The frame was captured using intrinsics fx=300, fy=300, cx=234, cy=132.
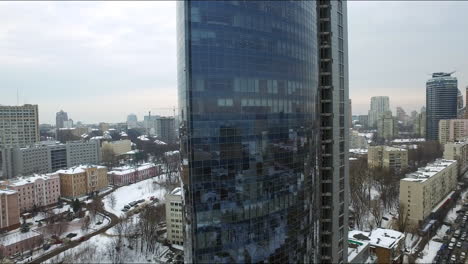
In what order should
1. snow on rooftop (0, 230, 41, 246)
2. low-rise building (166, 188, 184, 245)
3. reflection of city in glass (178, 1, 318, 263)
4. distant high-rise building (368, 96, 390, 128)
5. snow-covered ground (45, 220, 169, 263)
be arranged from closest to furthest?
1. reflection of city in glass (178, 1, 318, 263)
2. snow-covered ground (45, 220, 169, 263)
3. snow on rooftop (0, 230, 41, 246)
4. low-rise building (166, 188, 184, 245)
5. distant high-rise building (368, 96, 390, 128)

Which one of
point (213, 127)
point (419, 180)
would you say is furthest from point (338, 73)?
point (419, 180)

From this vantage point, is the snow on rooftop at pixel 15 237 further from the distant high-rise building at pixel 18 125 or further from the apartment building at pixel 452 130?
the apartment building at pixel 452 130

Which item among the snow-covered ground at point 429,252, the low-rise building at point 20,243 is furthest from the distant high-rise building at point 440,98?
the low-rise building at point 20,243

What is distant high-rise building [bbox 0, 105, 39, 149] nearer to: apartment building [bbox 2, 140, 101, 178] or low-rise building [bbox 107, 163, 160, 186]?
apartment building [bbox 2, 140, 101, 178]

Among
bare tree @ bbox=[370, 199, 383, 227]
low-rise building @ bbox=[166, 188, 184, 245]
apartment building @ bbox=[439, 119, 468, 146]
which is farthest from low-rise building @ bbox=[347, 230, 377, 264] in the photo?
apartment building @ bbox=[439, 119, 468, 146]

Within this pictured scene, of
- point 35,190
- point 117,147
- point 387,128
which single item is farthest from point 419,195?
point 117,147
